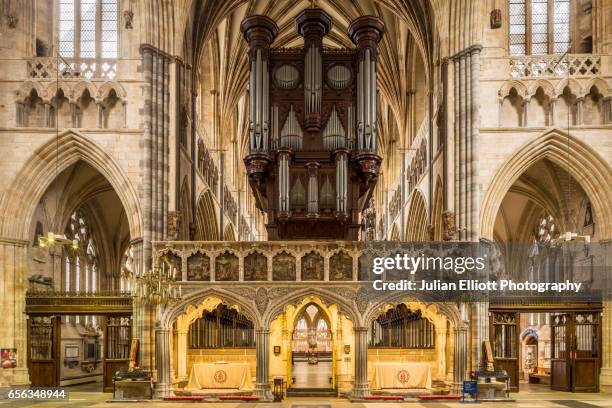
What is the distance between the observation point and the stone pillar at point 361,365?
846 inches

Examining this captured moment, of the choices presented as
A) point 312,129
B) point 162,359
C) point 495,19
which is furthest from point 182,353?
point 495,19

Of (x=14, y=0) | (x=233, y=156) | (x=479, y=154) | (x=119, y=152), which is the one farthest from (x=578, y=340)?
(x=233, y=156)

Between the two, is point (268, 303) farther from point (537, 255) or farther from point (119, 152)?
point (537, 255)

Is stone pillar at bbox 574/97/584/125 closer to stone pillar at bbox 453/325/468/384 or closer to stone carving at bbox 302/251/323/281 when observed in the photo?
stone pillar at bbox 453/325/468/384

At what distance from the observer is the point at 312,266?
2244 centimetres

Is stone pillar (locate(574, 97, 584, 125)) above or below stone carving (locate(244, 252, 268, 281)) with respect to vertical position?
above

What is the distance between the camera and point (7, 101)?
2489cm

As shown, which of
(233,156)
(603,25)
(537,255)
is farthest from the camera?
(233,156)

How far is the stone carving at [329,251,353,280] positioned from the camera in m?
22.4

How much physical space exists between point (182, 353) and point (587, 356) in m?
14.0

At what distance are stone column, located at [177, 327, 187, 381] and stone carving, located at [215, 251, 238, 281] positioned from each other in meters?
2.94

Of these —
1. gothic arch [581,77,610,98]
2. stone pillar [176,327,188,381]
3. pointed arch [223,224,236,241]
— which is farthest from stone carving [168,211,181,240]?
pointed arch [223,224,236,241]

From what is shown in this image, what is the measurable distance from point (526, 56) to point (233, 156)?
2600 centimetres

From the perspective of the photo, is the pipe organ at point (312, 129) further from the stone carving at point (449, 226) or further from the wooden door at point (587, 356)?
the wooden door at point (587, 356)
